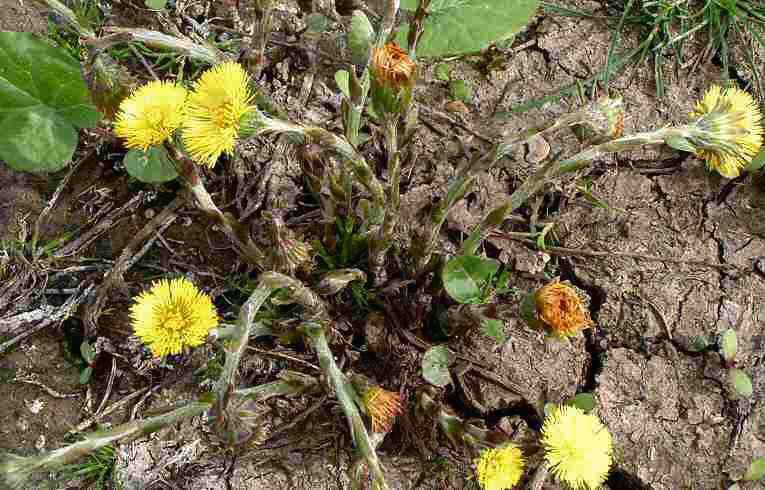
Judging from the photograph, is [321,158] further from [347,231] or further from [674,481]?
[674,481]

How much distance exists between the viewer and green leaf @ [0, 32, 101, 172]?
1946 mm

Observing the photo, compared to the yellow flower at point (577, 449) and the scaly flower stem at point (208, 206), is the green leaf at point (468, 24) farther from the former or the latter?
the yellow flower at point (577, 449)

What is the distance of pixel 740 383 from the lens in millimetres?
1820

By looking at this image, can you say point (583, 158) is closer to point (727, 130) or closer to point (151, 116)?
point (727, 130)

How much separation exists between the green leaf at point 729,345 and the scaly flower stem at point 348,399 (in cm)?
117

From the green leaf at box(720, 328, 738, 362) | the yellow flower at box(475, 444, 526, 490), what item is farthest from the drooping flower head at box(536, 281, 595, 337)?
the green leaf at box(720, 328, 738, 362)

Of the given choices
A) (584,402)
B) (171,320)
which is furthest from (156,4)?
(584,402)

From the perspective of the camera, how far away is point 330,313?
1.89 m

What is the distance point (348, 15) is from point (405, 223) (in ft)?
3.08

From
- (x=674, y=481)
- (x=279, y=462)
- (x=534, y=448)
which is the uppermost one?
(x=534, y=448)

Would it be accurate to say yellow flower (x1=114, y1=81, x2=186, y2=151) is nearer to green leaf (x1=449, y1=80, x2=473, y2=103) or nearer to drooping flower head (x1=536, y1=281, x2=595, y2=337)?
drooping flower head (x1=536, y1=281, x2=595, y2=337)

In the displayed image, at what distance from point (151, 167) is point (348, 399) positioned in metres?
1.08

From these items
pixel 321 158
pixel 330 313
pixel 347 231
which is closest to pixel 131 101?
pixel 321 158

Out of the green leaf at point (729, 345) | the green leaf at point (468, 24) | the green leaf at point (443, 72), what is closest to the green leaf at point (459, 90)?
the green leaf at point (443, 72)
